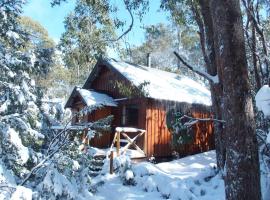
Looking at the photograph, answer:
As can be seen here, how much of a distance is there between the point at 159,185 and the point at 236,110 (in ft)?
23.6

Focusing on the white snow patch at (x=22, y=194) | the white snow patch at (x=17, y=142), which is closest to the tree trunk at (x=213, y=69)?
the white snow patch at (x=17, y=142)

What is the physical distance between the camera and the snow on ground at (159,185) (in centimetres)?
1070

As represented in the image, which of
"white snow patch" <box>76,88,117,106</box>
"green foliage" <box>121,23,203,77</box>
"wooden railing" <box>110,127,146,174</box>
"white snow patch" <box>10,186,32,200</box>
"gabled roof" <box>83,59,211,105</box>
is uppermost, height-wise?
"green foliage" <box>121,23,203,77</box>

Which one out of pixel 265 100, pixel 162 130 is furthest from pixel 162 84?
pixel 265 100

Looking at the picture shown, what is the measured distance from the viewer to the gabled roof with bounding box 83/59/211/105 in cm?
1769

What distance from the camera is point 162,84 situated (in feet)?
63.6

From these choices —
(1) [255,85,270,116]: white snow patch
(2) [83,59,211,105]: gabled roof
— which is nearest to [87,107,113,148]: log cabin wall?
(2) [83,59,211,105]: gabled roof

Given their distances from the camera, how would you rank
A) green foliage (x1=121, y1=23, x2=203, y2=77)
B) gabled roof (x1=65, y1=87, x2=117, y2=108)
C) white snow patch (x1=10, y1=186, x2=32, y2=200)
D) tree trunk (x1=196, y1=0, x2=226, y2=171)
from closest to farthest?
white snow patch (x1=10, y1=186, x2=32, y2=200), tree trunk (x1=196, y1=0, x2=226, y2=171), gabled roof (x1=65, y1=87, x2=117, y2=108), green foliage (x1=121, y1=23, x2=203, y2=77)

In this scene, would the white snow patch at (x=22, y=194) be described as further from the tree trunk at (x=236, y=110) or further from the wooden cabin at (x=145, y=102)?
the wooden cabin at (x=145, y=102)

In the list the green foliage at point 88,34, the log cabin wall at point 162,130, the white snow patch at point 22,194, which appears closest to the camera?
the white snow patch at point 22,194

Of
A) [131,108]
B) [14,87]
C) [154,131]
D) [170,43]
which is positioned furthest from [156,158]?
[170,43]

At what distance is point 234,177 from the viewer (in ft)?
15.4

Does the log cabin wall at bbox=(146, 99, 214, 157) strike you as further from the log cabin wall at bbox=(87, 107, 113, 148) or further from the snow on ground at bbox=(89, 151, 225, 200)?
the snow on ground at bbox=(89, 151, 225, 200)

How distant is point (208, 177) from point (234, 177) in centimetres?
787
